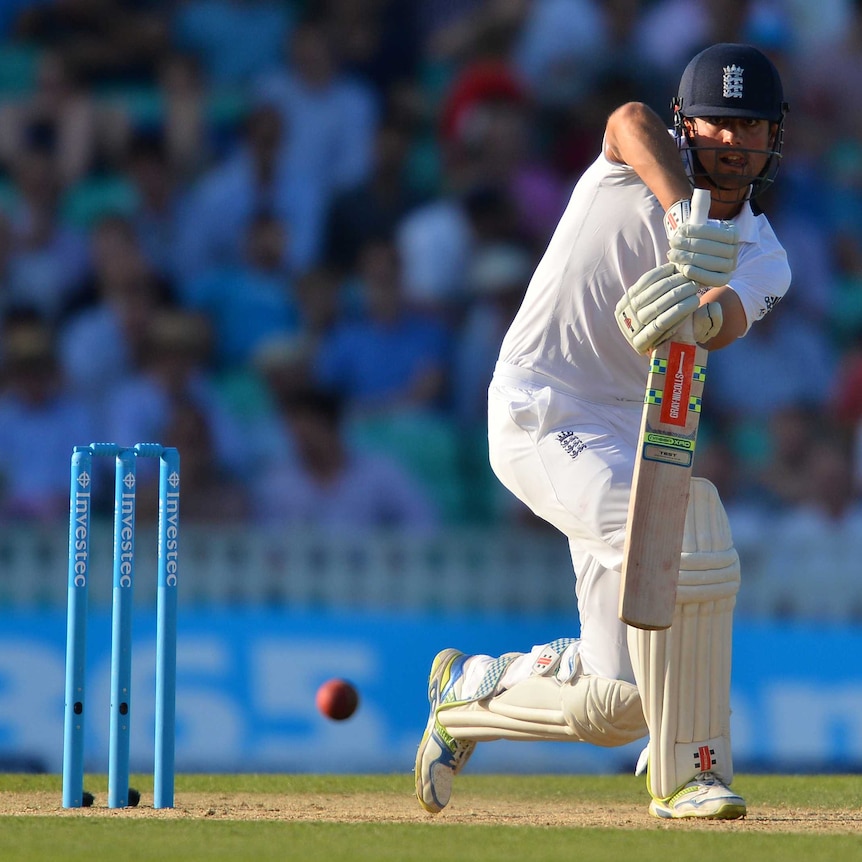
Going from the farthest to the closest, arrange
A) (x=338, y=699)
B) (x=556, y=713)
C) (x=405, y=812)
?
(x=338, y=699) → (x=405, y=812) → (x=556, y=713)

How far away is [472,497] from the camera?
22.4 feet

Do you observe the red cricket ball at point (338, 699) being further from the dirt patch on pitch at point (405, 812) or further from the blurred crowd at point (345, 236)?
the blurred crowd at point (345, 236)

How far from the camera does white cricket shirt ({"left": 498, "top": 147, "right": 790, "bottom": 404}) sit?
3.38m

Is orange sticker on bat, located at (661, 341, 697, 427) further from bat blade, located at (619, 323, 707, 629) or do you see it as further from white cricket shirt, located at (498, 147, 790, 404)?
white cricket shirt, located at (498, 147, 790, 404)

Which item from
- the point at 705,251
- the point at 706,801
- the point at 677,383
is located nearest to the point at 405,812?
the point at 706,801

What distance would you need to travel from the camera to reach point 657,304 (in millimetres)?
3068

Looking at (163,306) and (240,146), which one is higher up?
(240,146)

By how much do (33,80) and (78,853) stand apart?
6235 mm

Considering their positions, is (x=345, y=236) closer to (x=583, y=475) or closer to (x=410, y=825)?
(x=583, y=475)

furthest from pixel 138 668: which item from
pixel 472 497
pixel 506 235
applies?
pixel 506 235

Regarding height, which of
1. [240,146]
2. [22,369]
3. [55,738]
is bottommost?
[55,738]

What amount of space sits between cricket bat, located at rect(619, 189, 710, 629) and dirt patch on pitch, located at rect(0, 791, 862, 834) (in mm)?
466

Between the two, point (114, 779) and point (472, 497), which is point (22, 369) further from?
point (114, 779)

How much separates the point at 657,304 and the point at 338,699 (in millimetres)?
2323
